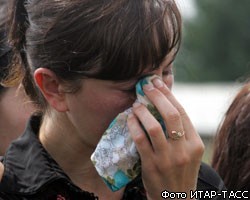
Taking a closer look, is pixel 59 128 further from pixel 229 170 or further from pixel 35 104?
pixel 229 170

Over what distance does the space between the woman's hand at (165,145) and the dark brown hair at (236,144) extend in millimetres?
827

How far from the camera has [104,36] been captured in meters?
2.96

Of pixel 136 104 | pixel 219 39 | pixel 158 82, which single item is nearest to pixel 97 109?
pixel 136 104

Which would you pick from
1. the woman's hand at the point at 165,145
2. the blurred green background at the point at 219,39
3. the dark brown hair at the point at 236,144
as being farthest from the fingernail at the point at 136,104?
the blurred green background at the point at 219,39

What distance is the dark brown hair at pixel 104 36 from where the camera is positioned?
2.95m

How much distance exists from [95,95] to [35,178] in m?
0.42

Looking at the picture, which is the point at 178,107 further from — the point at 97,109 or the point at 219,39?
the point at 219,39

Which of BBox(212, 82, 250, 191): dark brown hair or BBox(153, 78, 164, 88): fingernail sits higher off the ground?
BBox(153, 78, 164, 88): fingernail

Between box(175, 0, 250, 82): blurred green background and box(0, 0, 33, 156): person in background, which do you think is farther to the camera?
box(175, 0, 250, 82): blurred green background

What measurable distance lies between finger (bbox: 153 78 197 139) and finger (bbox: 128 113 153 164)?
0.52 ft

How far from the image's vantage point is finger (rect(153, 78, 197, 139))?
2.95 meters

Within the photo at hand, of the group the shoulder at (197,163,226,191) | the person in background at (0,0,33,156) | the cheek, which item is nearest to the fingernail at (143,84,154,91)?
the cheek

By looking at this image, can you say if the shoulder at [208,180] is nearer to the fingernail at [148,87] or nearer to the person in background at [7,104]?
the fingernail at [148,87]

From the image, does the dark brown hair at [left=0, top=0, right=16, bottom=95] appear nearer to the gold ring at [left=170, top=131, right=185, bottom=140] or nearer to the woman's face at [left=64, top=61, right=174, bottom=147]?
the woman's face at [left=64, top=61, right=174, bottom=147]
